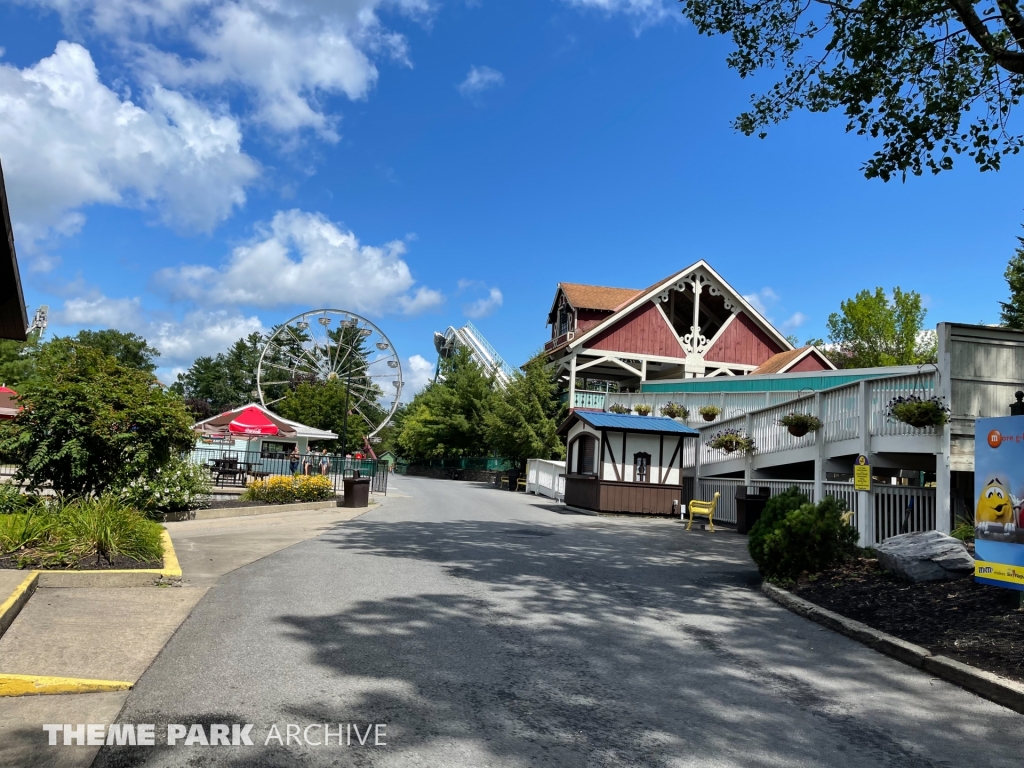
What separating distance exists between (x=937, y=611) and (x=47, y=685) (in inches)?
292

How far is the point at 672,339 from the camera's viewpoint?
41938 millimetres

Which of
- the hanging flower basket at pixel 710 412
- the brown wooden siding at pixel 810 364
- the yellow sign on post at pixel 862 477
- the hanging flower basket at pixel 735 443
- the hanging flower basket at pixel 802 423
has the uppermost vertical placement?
the brown wooden siding at pixel 810 364

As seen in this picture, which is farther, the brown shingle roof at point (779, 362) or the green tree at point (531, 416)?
the green tree at point (531, 416)

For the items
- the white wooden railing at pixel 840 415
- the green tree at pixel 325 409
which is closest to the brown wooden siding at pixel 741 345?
the white wooden railing at pixel 840 415

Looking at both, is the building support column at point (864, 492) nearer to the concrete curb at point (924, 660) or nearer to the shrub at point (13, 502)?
the concrete curb at point (924, 660)

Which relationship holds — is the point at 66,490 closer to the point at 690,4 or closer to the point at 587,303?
the point at 690,4

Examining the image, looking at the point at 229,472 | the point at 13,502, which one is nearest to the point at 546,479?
the point at 229,472

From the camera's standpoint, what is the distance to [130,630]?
643 cm

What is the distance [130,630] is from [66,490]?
809 centimetres

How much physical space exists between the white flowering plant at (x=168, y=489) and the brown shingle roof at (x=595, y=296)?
30.1 meters

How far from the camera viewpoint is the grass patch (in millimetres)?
8508

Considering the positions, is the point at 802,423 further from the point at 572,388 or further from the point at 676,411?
the point at 572,388

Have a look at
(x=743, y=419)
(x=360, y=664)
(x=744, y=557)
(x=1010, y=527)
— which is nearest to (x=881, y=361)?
(x=743, y=419)

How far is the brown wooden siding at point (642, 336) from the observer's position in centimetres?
4044
